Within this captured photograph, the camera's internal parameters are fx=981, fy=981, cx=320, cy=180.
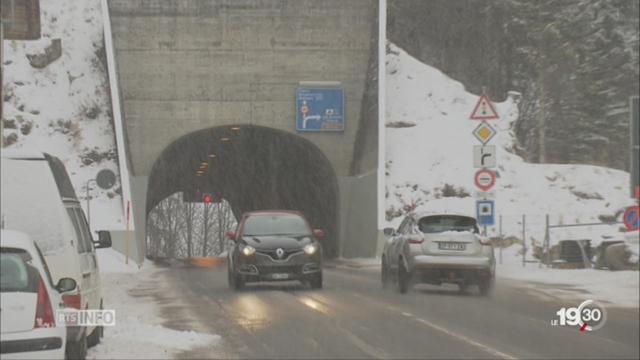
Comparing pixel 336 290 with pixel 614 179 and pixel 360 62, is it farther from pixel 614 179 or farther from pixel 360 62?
pixel 614 179

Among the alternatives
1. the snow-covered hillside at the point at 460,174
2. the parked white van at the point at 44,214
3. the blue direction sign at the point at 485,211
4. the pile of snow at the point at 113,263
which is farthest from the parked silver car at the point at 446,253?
the snow-covered hillside at the point at 460,174

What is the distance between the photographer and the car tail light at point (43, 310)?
25.6 ft

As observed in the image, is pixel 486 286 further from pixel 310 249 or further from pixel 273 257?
pixel 273 257

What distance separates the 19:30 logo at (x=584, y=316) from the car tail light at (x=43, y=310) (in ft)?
27.6

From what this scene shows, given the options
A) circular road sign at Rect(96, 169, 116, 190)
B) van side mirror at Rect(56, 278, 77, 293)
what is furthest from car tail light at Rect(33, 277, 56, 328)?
circular road sign at Rect(96, 169, 116, 190)

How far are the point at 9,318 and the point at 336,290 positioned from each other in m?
13.6

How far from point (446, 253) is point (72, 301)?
10.9 meters

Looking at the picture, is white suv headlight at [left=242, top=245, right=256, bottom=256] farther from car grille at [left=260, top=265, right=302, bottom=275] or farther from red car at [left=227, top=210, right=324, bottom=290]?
car grille at [left=260, top=265, right=302, bottom=275]

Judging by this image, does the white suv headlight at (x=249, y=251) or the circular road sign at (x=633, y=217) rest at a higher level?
Result: the circular road sign at (x=633, y=217)

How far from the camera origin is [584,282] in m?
21.7

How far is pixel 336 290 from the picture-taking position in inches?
825

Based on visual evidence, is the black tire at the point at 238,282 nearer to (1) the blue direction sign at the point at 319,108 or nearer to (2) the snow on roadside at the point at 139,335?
(2) the snow on roadside at the point at 139,335

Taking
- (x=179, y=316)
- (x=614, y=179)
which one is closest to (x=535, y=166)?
(x=614, y=179)

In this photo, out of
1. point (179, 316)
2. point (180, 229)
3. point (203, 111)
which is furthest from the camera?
Answer: point (180, 229)
